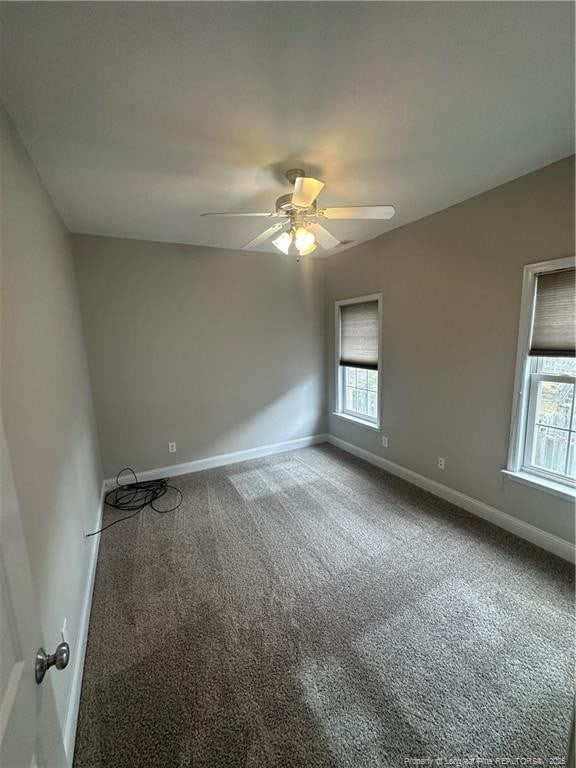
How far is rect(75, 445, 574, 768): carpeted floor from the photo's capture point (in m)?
1.23

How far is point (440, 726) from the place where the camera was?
1.26 m

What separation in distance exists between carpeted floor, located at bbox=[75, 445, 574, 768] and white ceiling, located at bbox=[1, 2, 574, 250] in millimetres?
2593

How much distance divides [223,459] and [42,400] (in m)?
2.50

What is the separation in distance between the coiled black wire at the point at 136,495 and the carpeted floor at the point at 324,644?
9.0 inches

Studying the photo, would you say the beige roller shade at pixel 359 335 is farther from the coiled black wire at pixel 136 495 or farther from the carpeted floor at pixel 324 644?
the coiled black wire at pixel 136 495

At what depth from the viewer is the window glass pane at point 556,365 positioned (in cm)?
208

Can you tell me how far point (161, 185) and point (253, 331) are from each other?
74.1 inches

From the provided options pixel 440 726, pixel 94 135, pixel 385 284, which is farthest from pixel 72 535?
pixel 385 284

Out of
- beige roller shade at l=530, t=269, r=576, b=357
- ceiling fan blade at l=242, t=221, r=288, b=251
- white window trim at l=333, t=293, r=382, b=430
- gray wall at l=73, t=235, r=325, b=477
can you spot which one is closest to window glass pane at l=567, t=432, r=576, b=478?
beige roller shade at l=530, t=269, r=576, b=357

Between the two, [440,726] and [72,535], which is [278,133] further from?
[440,726]

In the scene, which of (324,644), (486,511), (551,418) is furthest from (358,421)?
(324,644)

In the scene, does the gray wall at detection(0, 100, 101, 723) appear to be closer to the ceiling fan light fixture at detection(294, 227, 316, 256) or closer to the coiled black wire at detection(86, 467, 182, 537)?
the coiled black wire at detection(86, 467, 182, 537)

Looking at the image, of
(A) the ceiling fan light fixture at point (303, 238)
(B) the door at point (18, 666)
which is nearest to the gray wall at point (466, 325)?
(A) the ceiling fan light fixture at point (303, 238)

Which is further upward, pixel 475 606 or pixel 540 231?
pixel 540 231
